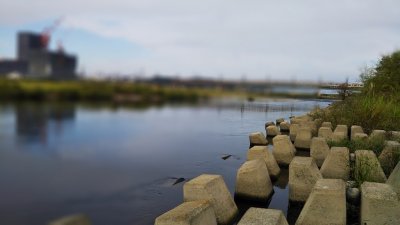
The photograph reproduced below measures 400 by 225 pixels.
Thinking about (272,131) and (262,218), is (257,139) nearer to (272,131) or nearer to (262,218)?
(272,131)

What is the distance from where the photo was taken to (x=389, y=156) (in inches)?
311

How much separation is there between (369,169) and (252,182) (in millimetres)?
2057

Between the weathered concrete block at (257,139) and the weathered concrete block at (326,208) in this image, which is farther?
the weathered concrete block at (257,139)

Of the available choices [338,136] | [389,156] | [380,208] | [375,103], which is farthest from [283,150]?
[375,103]

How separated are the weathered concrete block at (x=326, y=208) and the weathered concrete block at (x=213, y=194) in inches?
42.4

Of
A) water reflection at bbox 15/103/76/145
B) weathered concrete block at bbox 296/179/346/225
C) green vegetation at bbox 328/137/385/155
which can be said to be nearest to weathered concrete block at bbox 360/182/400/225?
weathered concrete block at bbox 296/179/346/225

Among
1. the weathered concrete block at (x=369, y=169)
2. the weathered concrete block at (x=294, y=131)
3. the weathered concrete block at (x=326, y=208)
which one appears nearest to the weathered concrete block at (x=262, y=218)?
the weathered concrete block at (x=326, y=208)

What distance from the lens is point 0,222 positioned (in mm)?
7375

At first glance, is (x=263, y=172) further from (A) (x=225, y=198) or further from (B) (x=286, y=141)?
(B) (x=286, y=141)

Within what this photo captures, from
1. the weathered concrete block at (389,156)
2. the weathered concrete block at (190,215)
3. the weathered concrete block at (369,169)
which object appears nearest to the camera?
the weathered concrete block at (190,215)

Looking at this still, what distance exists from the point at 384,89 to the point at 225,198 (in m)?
13.3

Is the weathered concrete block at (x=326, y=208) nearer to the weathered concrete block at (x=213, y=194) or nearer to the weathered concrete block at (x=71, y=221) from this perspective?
the weathered concrete block at (x=213, y=194)

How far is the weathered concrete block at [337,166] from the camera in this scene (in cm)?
739

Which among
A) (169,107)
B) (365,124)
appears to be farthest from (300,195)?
(169,107)
